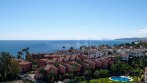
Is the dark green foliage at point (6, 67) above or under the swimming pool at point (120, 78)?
above

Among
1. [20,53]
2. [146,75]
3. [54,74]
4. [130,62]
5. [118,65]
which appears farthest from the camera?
[20,53]

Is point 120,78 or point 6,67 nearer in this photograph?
point 6,67

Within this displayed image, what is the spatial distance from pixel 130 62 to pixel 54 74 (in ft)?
66.2

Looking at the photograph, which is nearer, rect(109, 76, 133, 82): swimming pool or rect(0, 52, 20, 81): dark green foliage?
rect(0, 52, 20, 81): dark green foliage

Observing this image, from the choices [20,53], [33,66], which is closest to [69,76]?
[33,66]

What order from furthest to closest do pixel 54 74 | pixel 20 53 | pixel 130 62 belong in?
1. pixel 20 53
2. pixel 130 62
3. pixel 54 74

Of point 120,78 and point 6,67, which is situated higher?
point 6,67

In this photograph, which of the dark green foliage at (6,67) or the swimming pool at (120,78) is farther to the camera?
the swimming pool at (120,78)

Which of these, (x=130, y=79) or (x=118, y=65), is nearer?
(x=130, y=79)

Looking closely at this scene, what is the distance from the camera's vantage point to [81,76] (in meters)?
41.4

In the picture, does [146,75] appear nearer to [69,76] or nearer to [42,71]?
[69,76]

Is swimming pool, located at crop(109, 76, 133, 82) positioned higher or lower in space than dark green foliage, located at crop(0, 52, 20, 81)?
lower

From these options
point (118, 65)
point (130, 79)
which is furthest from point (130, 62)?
point (130, 79)

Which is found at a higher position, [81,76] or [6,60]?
[6,60]
